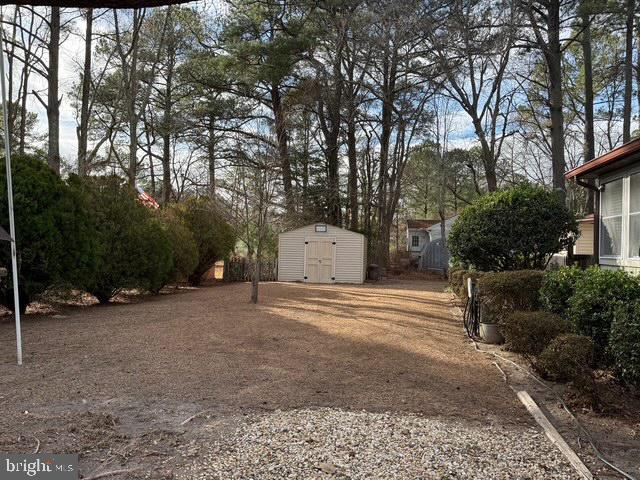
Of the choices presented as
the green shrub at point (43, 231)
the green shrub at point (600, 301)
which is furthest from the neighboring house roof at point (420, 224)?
the green shrub at point (600, 301)

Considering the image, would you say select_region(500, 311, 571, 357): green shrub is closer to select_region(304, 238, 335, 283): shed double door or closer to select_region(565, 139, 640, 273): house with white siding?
select_region(565, 139, 640, 273): house with white siding

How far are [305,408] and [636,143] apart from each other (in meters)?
5.62

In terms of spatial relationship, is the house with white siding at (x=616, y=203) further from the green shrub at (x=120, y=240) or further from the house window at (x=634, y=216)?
the green shrub at (x=120, y=240)

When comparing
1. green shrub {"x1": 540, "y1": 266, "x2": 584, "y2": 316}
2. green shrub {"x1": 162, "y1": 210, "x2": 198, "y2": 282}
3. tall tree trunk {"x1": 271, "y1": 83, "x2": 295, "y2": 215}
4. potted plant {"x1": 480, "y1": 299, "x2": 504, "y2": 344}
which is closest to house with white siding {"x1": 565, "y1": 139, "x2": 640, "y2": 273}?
green shrub {"x1": 540, "y1": 266, "x2": 584, "y2": 316}

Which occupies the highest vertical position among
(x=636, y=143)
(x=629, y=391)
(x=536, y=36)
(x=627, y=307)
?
(x=536, y=36)

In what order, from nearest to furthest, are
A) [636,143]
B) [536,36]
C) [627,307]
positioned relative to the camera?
1. [627,307]
2. [636,143]
3. [536,36]

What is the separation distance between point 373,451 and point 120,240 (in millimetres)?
9641

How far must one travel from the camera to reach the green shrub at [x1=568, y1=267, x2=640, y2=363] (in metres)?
4.44

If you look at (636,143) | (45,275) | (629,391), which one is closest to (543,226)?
(636,143)

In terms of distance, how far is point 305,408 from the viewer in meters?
3.82

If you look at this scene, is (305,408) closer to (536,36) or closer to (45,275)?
(45,275)

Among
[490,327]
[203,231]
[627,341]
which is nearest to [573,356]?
[627,341]

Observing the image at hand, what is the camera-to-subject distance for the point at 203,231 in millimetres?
17828

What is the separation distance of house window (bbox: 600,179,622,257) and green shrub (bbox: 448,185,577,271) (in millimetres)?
1060
